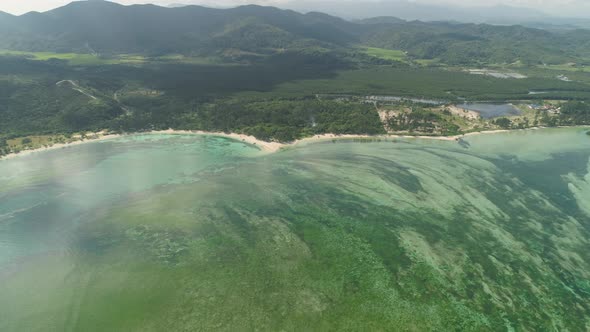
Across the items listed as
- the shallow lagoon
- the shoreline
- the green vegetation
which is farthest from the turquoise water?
the shallow lagoon

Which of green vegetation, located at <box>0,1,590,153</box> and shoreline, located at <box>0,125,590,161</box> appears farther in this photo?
green vegetation, located at <box>0,1,590,153</box>

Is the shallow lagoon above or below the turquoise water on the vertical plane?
above

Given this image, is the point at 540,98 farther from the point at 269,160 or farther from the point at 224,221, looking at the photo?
the point at 224,221

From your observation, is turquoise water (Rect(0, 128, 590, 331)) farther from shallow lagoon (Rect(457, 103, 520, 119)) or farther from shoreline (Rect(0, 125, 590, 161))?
shallow lagoon (Rect(457, 103, 520, 119))

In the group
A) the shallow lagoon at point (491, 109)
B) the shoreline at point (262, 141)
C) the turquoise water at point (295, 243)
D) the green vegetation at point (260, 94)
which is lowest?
the turquoise water at point (295, 243)

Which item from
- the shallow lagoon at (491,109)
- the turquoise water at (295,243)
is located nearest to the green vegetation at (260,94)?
the shallow lagoon at (491,109)

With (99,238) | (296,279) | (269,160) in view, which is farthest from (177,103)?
(296,279)

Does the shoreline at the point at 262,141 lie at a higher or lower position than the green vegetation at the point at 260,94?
lower

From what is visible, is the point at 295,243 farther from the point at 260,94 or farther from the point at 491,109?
the point at 491,109

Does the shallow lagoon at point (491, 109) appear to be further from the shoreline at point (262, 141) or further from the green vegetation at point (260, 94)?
the shoreline at point (262, 141)
